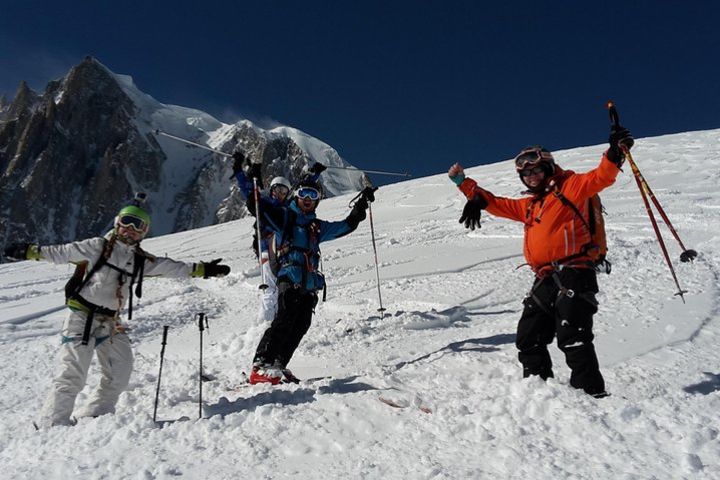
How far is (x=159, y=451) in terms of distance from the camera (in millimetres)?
3102

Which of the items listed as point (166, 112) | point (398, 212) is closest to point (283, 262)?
point (398, 212)

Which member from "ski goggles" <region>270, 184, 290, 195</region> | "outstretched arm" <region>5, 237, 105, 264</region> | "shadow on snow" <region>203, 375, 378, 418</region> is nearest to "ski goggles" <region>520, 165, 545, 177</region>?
"shadow on snow" <region>203, 375, 378, 418</region>

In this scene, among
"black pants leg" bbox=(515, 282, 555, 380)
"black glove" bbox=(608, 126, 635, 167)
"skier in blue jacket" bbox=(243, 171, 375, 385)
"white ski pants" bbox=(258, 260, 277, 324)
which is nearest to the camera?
"black glove" bbox=(608, 126, 635, 167)

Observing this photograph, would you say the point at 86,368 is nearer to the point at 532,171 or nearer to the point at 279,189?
the point at 532,171

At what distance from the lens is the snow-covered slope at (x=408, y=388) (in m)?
2.79

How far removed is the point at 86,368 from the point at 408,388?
8.01 feet

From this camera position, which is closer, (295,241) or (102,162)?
(295,241)

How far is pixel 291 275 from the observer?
4.95 metres

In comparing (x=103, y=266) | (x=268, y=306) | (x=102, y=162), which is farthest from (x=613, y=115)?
(x=102, y=162)

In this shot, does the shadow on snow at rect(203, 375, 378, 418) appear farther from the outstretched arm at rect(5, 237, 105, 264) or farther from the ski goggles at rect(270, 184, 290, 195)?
the ski goggles at rect(270, 184, 290, 195)

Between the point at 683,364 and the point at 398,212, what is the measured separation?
15.0 meters

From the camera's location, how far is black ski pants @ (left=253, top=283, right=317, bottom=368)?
473 cm

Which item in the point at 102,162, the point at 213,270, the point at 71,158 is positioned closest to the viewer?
the point at 213,270

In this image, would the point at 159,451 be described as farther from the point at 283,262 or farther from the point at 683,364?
the point at 683,364
